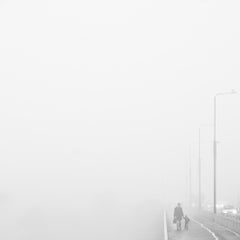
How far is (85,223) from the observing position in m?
72.6

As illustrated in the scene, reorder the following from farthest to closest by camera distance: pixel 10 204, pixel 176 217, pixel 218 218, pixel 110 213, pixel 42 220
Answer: pixel 10 204 < pixel 110 213 < pixel 42 220 < pixel 218 218 < pixel 176 217

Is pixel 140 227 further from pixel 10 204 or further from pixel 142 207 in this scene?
pixel 10 204

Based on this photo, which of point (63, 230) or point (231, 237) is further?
point (63, 230)

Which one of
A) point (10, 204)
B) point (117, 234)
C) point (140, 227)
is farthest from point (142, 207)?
point (117, 234)

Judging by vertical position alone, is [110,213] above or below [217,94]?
below

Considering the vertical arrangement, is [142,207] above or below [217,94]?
below

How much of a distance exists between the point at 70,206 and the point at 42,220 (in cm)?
2769

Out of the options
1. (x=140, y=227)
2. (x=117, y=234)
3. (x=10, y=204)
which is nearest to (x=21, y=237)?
(x=117, y=234)

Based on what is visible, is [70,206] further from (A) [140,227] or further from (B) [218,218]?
(B) [218,218]

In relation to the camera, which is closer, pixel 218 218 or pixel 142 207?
pixel 218 218

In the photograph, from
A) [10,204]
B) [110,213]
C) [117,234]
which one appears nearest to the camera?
[117,234]

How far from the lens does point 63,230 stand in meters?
62.9

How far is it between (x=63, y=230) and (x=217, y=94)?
17.1 meters

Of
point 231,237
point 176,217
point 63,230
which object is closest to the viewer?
point 231,237
